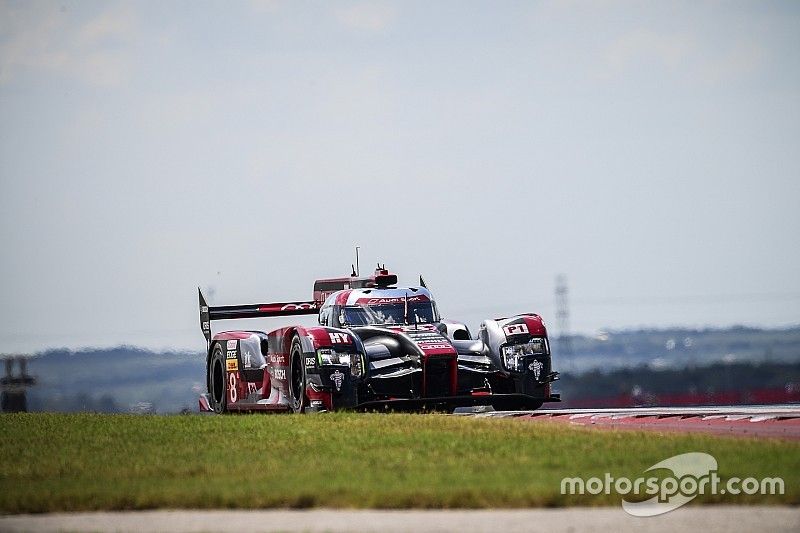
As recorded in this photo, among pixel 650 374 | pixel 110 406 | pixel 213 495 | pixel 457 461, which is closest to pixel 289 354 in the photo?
pixel 457 461

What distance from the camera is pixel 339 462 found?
55.4ft

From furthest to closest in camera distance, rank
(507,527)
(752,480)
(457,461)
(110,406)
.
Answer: (110,406) < (457,461) < (752,480) < (507,527)

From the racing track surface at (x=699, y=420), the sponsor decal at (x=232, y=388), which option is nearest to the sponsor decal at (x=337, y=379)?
the racing track surface at (x=699, y=420)

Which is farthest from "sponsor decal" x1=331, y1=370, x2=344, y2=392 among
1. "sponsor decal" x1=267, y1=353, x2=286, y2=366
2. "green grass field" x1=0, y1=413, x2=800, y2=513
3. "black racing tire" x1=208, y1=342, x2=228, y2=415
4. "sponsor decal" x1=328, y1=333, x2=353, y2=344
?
"black racing tire" x1=208, y1=342, x2=228, y2=415

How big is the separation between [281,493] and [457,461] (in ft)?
9.70

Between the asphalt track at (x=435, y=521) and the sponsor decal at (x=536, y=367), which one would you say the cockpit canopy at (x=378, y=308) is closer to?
the sponsor decal at (x=536, y=367)

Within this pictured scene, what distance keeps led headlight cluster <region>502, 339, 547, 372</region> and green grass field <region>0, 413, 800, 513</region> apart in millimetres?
3802

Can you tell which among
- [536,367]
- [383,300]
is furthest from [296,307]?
[536,367]

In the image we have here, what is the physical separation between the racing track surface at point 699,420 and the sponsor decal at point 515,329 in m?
1.72

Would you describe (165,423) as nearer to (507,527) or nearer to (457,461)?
(457,461)

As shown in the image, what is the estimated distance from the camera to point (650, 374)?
94.4 metres

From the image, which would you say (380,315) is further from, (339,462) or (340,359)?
(339,462)

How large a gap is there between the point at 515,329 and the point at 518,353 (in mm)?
468

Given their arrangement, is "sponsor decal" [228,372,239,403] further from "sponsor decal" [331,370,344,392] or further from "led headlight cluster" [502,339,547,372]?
"led headlight cluster" [502,339,547,372]
